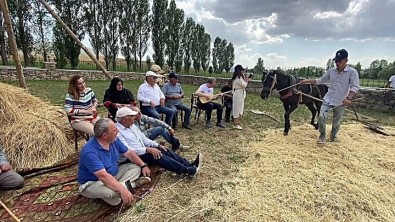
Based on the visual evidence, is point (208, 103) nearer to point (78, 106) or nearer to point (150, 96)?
point (150, 96)

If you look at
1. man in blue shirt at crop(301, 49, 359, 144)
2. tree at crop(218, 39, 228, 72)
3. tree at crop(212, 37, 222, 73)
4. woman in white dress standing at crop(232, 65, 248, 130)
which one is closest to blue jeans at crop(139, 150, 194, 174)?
man in blue shirt at crop(301, 49, 359, 144)

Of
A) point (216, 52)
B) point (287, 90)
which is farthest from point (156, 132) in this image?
point (216, 52)

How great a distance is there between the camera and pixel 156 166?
3.73 metres

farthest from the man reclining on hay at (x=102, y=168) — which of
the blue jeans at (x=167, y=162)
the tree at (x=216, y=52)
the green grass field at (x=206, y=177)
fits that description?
the tree at (x=216, y=52)

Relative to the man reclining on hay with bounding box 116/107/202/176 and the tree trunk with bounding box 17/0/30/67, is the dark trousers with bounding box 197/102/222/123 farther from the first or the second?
the tree trunk with bounding box 17/0/30/67

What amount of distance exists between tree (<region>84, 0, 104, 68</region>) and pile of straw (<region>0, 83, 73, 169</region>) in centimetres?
1872

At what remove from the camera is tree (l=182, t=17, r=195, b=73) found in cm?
2712

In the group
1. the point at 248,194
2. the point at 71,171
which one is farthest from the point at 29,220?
the point at 248,194

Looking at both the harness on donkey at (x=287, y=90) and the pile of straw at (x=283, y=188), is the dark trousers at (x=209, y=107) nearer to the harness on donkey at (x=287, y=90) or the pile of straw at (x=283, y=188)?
the harness on donkey at (x=287, y=90)

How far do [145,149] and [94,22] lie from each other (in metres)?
21.4

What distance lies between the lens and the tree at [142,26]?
23969 mm

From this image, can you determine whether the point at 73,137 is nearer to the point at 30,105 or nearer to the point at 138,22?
the point at 30,105

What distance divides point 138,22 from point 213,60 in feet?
33.3

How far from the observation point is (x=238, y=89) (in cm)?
632
